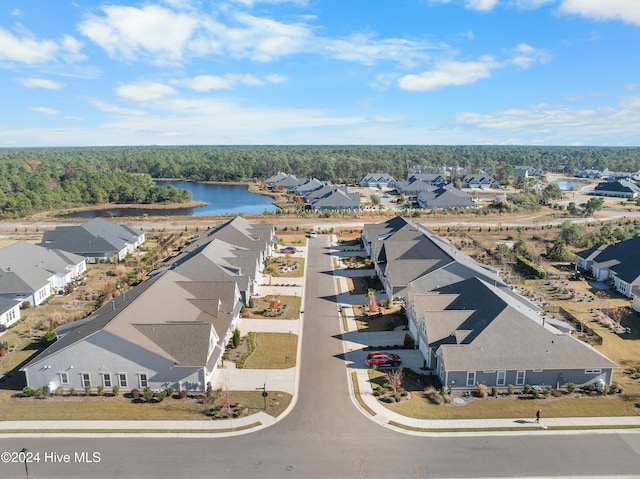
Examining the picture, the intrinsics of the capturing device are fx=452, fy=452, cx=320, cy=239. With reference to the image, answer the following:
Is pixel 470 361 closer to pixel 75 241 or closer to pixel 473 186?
pixel 75 241

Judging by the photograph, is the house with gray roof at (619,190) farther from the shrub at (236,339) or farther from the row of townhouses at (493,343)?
the shrub at (236,339)

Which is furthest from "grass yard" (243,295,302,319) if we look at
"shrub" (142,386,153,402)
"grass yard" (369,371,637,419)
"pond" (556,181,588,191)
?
"pond" (556,181,588,191)

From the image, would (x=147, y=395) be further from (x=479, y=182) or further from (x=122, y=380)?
(x=479, y=182)

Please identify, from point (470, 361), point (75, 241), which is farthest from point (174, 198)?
point (470, 361)

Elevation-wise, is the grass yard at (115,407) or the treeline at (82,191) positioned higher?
the treeline at (82,191)

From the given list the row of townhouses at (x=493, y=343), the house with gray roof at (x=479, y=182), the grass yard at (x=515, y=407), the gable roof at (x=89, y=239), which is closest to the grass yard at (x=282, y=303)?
the row of townhouses at (x=493, y=343)

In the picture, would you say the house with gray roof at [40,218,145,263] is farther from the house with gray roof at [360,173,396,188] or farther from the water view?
the house with gray roof at [360,173,396,188]

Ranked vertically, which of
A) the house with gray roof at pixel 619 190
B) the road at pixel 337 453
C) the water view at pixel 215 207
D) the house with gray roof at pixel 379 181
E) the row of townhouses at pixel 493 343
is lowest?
the road at pixel 337 453
